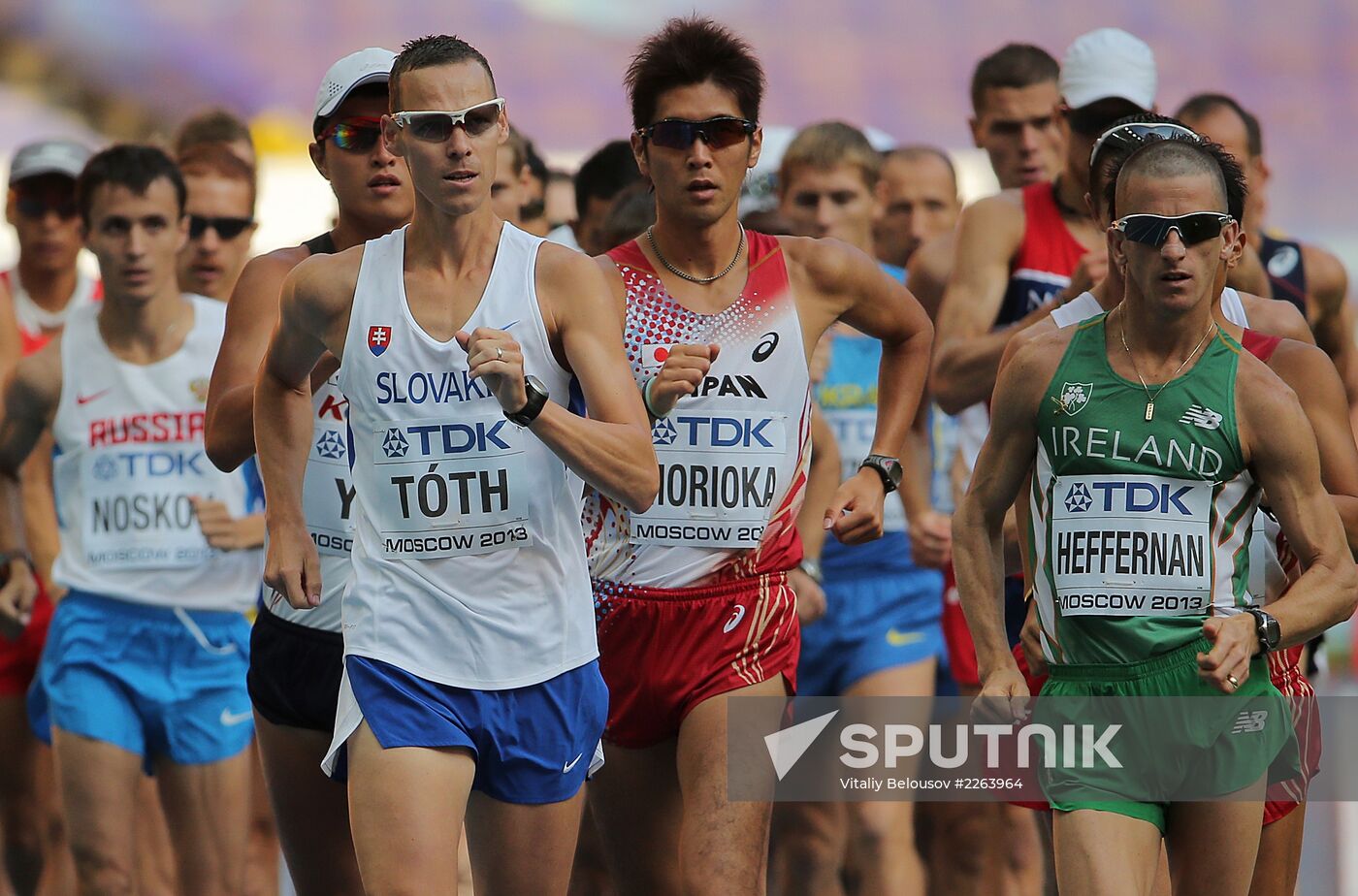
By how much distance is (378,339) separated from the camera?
16.1 ft

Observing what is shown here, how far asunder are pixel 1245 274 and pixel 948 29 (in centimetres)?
1157

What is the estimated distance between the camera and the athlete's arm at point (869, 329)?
5797 mm

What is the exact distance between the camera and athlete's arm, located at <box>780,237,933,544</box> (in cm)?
580

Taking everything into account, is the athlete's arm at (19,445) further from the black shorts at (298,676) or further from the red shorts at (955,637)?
the red shorts at (955,637)

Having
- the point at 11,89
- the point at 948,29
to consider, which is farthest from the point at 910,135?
the point at 11,89

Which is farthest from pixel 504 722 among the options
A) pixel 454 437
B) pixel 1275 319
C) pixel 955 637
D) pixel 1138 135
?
pixel 955 637

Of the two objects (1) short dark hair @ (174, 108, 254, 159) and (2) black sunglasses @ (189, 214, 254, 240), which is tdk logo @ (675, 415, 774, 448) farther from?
(1) short dark hair @ (174, 108, 254, 159)

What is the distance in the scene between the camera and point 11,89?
1850 centimetres

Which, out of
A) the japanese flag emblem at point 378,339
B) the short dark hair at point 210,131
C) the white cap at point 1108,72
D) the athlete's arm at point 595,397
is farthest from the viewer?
the short dark hair at point 210,131

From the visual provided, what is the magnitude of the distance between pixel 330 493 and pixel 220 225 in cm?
310

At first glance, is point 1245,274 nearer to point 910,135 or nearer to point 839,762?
point 839,762

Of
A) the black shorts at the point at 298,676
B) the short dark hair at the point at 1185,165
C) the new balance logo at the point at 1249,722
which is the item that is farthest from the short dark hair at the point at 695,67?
the new balance logo at the point at 1249,722

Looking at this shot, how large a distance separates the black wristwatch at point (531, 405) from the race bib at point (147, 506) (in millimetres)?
3107

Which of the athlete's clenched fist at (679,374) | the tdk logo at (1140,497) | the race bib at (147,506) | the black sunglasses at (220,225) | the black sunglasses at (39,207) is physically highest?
the black sunglasses at (39,207)
